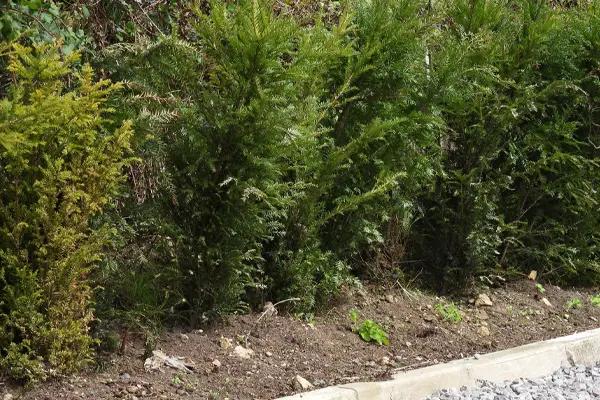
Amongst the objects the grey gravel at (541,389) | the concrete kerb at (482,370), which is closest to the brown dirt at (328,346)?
the concrete kerb at (482,370)

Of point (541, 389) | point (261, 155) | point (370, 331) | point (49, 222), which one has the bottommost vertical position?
point (541, 389)

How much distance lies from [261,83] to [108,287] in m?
1.41

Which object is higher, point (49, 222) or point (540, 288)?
point (49, 222)

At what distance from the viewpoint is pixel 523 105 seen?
7.07 m

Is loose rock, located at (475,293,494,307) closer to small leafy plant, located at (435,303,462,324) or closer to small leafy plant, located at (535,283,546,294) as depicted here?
small leafy plant, located at (435,303,462,324)

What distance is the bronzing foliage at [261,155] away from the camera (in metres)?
4.19

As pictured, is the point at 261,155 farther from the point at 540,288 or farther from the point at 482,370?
the point at 540,288

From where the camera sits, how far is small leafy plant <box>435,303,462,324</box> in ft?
21.7

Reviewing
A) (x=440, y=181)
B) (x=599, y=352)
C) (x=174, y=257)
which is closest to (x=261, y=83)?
(x=174, y=257)

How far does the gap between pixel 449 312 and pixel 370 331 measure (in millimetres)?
997

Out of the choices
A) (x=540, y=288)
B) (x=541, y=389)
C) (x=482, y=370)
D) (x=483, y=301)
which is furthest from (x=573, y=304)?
(x=482, y=370)

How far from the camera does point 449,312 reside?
6.70m

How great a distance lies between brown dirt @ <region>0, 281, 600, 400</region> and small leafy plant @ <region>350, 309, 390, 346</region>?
0.05 metres

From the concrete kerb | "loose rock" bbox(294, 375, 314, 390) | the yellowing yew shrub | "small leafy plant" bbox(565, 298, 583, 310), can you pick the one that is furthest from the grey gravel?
the yellowing yew shrub
